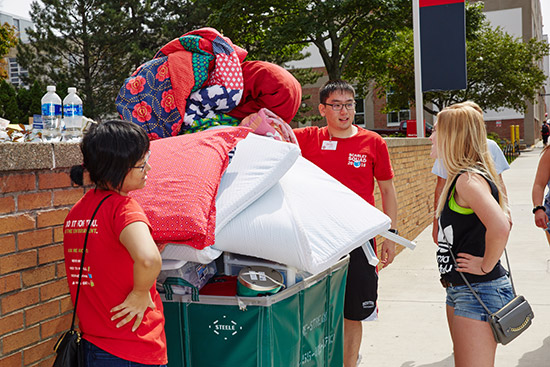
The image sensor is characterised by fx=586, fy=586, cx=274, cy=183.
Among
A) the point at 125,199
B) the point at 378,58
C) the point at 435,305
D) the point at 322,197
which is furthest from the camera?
the point at 378,58

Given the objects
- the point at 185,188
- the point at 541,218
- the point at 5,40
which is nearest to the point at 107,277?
the point at 185,188

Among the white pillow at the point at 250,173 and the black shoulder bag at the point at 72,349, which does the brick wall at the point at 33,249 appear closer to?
the black shoulder bag at the point at 72,349

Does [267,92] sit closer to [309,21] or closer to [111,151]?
[111,151]

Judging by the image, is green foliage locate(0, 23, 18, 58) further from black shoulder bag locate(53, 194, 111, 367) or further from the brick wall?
black shoulder bag locate(53, 194, 111, 367)

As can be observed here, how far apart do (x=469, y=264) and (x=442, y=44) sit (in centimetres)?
884

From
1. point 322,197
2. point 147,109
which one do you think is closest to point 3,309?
point 147,109

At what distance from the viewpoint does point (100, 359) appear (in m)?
2.01

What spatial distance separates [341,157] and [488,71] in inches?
1343

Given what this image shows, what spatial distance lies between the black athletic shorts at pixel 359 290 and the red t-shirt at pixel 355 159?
45cm

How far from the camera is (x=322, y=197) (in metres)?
2.66

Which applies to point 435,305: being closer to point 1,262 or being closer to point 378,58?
point 1,262

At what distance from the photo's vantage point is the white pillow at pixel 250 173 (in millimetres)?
2352

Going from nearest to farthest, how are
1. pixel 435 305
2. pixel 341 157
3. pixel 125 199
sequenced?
1. pixel 125 199
2. pixel 341 157
3. pixel 435 305

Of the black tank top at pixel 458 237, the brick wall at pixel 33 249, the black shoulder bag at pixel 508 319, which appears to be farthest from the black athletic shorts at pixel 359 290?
the brick wall at pixel 33 249
